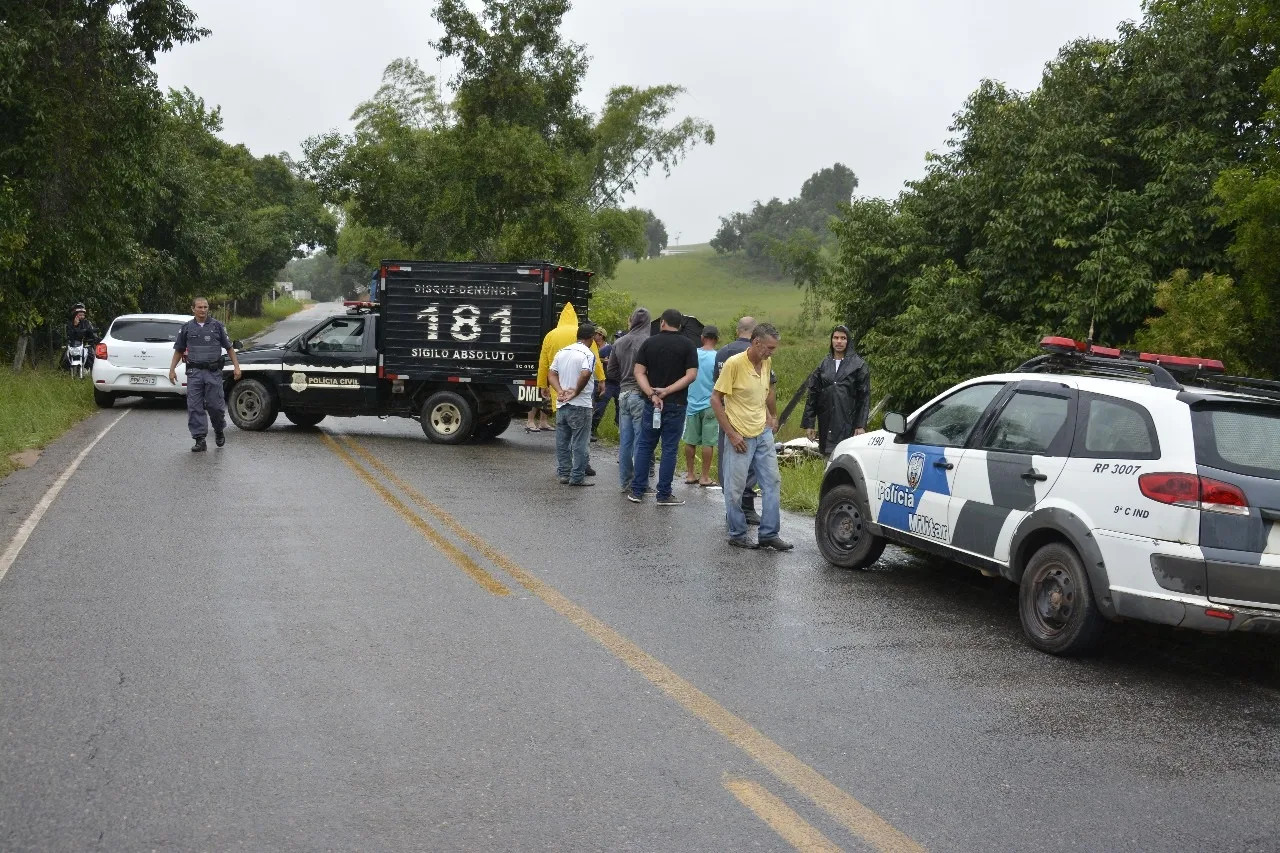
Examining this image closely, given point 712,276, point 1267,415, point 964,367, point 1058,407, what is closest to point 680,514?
point 1058,407

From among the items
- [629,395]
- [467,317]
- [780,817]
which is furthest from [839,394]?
[780,817]

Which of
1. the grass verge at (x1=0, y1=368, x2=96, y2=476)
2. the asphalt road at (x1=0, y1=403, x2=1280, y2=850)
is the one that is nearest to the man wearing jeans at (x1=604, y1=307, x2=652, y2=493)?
the asphalt road at (x1=0, y1=403, x2=1280, y2=850)

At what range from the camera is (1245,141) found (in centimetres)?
2562

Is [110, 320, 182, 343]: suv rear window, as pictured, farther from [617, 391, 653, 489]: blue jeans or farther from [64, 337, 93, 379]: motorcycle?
[617, 391, 653, 489]: blue jeans

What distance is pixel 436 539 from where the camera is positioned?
10.2 meters

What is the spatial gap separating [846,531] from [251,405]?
11786mm

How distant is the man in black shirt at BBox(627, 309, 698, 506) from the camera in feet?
41.9

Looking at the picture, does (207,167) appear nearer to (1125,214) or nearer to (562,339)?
(1125,214)

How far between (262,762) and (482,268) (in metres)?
13.9

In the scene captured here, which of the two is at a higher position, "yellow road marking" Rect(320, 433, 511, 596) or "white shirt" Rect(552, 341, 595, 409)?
"white shirt" Rect(552, 341, 595, 409)

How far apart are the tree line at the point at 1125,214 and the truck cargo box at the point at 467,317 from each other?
12.0 meters

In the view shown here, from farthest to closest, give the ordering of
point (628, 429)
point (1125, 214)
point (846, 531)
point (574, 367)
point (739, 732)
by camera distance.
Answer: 1. point (1125, 214)
2. point (574, 367)
3. point (628, 429)
4. point (846, 531)
5. point (739, 732)

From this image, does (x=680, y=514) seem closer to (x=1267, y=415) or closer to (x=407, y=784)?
(x=1267, y=415)

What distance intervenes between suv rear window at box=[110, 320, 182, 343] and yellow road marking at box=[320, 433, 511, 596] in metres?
8.46
